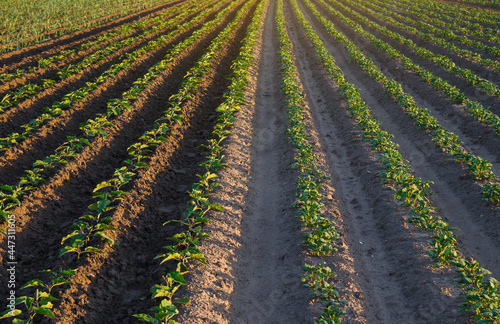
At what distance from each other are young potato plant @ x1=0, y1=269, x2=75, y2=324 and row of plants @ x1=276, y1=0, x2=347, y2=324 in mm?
3694

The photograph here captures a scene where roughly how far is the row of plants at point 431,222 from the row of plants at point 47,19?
18569mm

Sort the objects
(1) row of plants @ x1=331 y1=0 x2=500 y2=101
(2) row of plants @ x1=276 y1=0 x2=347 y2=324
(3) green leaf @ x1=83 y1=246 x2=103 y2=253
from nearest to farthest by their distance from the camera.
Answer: (2) row of plants @ x1=276 y1=0 x2=347 y2=324 < (3) green leaf @ x1=83 y1=246 x2=103 y2=253 < (1) row of plants @ x1=331 y1=0 x2=500 y2=101

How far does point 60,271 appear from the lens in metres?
5.35

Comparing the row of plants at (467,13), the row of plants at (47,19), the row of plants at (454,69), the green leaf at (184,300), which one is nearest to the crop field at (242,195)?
the green leaf at (184,300)

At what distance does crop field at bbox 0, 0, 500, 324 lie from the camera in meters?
5.29

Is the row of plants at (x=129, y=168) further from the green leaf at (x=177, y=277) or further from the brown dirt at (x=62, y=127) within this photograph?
the green leaf at (x=177, y=277)

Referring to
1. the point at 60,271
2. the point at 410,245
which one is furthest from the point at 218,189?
the point at 410,245

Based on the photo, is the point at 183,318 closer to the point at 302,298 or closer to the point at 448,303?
the point at 302,298

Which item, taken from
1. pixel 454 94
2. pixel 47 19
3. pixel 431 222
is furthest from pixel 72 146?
pixel 47 19

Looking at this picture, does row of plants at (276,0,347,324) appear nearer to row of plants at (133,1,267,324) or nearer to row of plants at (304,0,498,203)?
row of plants at (133,1,267,324)

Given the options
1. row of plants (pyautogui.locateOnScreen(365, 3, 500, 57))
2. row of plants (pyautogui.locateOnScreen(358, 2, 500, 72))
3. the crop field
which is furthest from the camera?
row of plants (pyautogui.locateOnScreen(365, 3, 500, 57))

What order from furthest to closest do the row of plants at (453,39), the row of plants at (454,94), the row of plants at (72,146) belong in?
the row of plants at (453,39), the row of plants at (454,94), the row of plants at (72,146)

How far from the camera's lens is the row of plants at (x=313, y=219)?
5135mm

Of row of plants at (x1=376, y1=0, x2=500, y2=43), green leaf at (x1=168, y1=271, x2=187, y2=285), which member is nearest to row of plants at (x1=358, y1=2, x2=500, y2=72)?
row of plants at (x1=376, y1=0, x2=500, y2=43)
